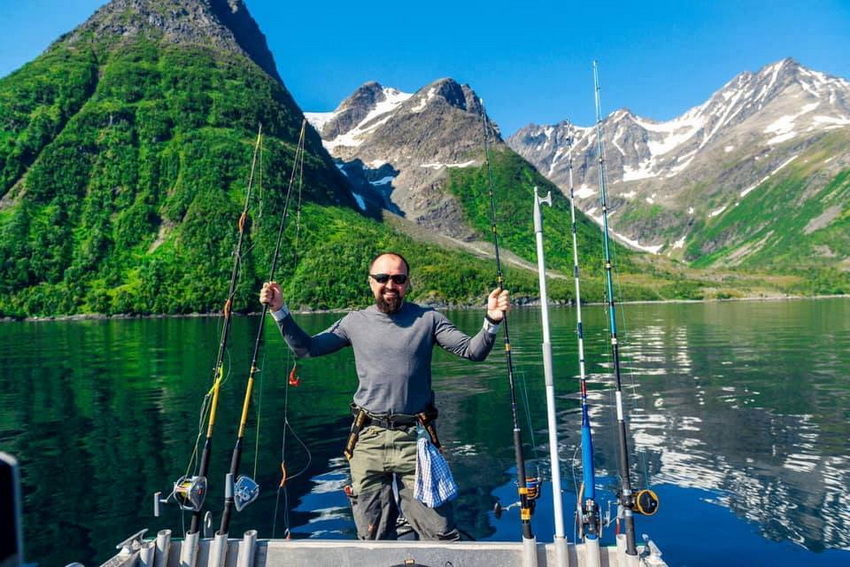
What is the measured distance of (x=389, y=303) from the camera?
6.55m

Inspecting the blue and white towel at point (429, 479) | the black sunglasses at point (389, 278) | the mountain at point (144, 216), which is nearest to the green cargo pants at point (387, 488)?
the blue and white towel at point (429, 479)

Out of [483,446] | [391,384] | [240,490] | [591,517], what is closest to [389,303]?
[391,384]

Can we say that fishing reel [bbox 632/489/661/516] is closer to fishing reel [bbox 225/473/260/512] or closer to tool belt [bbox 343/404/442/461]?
tool belt [bbox 343/404/442/461]

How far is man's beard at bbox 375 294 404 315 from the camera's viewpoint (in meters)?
6.54

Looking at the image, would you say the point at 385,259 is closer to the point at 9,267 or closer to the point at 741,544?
the point at 741,544

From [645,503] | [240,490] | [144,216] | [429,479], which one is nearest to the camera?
[429,479]

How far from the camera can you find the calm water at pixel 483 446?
12.3 m

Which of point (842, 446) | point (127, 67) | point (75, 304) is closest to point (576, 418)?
point (842, 446)

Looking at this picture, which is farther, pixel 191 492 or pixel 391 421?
pixel 191 492

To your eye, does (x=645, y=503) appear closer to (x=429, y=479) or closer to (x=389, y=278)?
(x=429, y=479)

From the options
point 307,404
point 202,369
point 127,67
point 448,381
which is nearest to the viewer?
point 307,404

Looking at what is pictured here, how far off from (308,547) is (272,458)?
40.7 feet

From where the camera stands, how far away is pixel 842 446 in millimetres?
18203

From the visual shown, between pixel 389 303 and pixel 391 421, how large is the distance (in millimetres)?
1287
